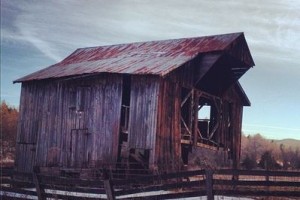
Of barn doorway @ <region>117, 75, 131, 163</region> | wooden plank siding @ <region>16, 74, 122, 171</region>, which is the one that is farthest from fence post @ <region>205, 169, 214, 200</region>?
wooden plank siding @ <region>16, 74, 122, 171</region>

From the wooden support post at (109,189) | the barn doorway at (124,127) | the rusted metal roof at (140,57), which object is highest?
the rusted metal roof at (140,57)

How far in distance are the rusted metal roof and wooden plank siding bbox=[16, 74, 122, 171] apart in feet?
2.72

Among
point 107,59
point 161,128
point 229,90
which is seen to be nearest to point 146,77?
point 161,128

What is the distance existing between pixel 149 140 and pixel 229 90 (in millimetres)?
8468

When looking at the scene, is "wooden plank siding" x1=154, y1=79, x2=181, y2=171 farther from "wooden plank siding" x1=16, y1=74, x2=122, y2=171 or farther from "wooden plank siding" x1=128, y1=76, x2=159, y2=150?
"wooden plank siding" x1=16, y1=74, x2=122, y2=171

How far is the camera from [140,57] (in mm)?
25250

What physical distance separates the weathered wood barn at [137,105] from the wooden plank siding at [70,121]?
0.18 feet

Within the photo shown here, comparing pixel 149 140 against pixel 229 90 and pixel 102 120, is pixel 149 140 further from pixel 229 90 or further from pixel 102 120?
pixel 229 90

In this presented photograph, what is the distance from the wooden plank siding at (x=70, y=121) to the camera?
2289cm

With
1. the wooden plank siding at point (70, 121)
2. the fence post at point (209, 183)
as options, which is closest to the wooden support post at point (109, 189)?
the fence post at point (209, 183)

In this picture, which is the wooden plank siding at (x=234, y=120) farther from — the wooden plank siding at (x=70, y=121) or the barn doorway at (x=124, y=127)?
the wooden plank siding at (x=70, y=121)

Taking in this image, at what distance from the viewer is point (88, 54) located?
30609 mm

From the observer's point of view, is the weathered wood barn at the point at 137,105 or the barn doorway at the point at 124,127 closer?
the weathered wood barn at the point at 137,105

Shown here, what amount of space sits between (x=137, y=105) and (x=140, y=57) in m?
4.35
